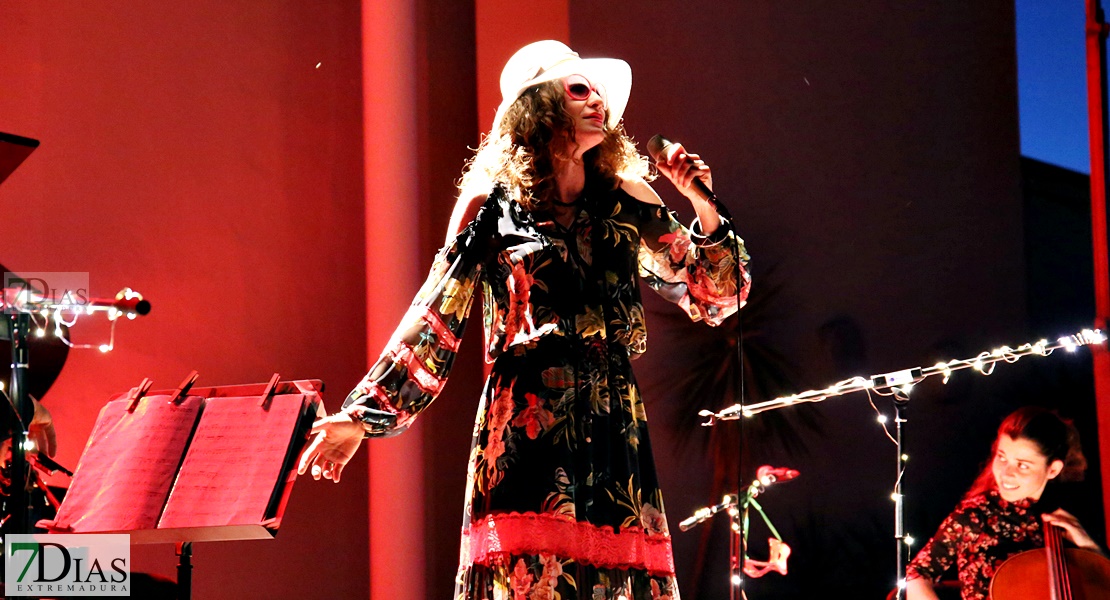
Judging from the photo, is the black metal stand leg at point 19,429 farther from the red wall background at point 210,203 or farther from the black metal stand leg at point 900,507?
the black metal stand leg at point 900,507

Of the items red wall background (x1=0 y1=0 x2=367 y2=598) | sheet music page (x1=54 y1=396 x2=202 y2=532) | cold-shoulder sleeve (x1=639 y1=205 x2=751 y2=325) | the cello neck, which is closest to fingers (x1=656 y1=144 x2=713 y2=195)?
cold-shoulder sleeve (x1=639 y1=205 x2=751 y2=325)

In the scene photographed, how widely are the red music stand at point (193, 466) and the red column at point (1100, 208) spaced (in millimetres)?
2679

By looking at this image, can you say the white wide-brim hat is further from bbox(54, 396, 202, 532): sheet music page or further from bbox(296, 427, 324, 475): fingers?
bbox(54, 396, 202, 532): sheet music page

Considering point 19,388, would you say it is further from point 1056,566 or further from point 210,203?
point 1056,566

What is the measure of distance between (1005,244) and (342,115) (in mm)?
2872

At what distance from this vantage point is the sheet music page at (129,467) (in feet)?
7.16

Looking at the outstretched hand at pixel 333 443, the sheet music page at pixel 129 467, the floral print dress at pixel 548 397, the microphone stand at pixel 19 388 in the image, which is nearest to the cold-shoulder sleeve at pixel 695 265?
the floral print dress at pixel 548 397

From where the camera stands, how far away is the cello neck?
9.11 feet

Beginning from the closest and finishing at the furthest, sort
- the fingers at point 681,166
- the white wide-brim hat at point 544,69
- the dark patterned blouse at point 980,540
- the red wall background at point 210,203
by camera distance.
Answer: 1. the fingers at point 681,166
2. the white wide-brim hat at point 544,69
3. the dark patterned blouse at point 980,540
4. the red wall background at point 210,203

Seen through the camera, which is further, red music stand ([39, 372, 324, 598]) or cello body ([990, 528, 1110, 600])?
cello body ([990, 528, 1110, 600])

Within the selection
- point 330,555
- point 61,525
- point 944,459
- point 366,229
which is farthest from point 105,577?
point 944,459

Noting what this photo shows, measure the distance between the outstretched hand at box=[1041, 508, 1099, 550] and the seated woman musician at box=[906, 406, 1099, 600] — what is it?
115mm

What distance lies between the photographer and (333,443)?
1838 mm

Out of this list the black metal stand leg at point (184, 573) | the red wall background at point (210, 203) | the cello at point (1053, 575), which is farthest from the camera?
the red wall background at point (210, 203)
